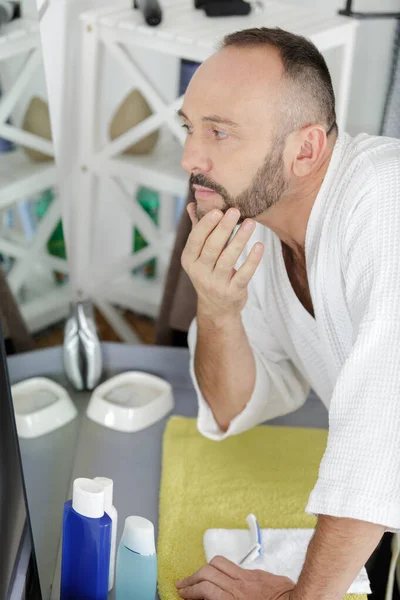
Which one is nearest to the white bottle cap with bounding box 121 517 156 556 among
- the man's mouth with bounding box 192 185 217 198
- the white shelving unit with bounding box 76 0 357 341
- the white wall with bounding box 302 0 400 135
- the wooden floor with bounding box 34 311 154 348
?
the man's mouth with bounding box 192 185 217 198

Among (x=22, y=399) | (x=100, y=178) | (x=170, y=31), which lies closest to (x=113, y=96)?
(x=100, y=178)

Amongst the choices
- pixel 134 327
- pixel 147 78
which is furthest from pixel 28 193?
pixel 134 327

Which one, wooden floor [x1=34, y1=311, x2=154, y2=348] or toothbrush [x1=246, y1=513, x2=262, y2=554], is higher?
toothbrush [x1=246, y1=513, x2=262, y2=554]

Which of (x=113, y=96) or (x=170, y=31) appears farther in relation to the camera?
(x=113, y=96)

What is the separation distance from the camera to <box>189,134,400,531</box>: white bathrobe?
897 millimetres

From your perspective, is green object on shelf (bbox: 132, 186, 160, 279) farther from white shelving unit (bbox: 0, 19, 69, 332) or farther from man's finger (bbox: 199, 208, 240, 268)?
man's finger (bbox: 199, 208, 240, 268)

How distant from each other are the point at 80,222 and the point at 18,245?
43.0 inches

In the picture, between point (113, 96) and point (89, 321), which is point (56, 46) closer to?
point (113, 96)

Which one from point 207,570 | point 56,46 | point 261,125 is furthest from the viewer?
point 56,46

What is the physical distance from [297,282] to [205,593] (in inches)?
20.8

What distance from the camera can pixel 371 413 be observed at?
2.97 ft

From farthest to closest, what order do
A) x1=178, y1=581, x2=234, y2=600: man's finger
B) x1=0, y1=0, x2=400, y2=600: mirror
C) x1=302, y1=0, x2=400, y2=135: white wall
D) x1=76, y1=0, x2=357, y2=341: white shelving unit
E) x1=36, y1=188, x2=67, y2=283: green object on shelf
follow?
x1=302, y1=0, x2=400, y2=135: white wall, x1=76, y1=0, x2=357, y2=341: white shelving unit, x1=36, y1=188, x2=67, y2=283: green object on shelf, x1=0, y1=0, x2=400, y2=600: mirror, x1=178, y1=581, x2=234, y2=600: man's finger

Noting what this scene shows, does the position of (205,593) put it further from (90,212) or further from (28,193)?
(90,212)

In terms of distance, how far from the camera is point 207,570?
0.96 meters
